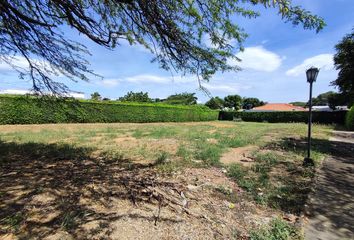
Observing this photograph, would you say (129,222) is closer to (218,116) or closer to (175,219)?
(175,219)

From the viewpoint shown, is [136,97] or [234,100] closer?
[136,97]

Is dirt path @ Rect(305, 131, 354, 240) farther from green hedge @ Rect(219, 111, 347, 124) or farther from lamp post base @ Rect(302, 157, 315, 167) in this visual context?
green hedge @ Rect(219, 111, 347, 124)

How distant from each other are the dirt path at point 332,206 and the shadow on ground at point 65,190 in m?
1.99

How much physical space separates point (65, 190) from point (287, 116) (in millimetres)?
30446

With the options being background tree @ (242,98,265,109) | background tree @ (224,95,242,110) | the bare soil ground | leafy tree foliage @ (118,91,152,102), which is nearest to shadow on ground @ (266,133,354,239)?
the bare soil ground

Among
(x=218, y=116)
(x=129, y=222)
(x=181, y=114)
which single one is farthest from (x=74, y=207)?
(x=218, y=116)

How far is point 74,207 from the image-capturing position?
3.40 m

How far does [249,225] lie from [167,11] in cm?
374

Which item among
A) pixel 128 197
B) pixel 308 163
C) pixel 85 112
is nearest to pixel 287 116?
pixel 85 112

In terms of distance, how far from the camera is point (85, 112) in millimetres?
11922

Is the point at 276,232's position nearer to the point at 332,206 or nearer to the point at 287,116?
the point at 332,206

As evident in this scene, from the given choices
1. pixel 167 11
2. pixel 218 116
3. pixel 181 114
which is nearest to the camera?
pixel 167 11

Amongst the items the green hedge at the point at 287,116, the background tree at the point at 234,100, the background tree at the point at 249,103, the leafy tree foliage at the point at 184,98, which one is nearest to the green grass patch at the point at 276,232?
the leafy tree foliage at the point at 184,98

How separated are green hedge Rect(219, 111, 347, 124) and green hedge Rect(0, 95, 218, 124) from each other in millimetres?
4611
